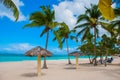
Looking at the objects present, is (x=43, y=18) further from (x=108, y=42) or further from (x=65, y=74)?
(x=108, y=42)

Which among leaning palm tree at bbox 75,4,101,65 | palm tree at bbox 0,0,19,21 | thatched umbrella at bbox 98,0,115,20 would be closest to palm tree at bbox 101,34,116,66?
leaning palm tree at bbox 75,4,101,65

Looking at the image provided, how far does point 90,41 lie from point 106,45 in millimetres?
6172

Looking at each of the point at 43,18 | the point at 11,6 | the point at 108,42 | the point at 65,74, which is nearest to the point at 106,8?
the point at 11,6

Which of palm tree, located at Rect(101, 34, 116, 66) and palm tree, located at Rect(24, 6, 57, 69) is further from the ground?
palm tree, located at Rect(24, 6, 57, 69)

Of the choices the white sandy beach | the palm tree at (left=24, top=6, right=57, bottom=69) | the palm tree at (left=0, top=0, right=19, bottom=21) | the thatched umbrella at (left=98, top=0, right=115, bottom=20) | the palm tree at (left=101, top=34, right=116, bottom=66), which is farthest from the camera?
the palm tree at (left=101, top=34, right=116, bottom=66)

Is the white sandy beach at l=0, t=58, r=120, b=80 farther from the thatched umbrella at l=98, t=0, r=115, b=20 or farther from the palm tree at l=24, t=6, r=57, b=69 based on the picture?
the thatched umbrella at l=98, t=0, r=115, b=20

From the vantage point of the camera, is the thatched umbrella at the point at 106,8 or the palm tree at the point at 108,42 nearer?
the thatched umbrella at the point at 106,8

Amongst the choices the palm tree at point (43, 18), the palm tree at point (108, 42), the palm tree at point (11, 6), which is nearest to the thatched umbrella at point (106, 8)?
the palm tree at point (11, 6)

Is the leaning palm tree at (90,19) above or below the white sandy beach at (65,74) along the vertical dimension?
above

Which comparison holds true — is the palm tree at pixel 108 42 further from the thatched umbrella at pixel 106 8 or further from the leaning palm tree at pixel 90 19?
the thatched umbrella at pixel 106 8

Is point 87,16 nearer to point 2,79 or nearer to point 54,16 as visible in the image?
point 54,16

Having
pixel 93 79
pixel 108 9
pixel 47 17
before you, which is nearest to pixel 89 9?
pixel 47 17

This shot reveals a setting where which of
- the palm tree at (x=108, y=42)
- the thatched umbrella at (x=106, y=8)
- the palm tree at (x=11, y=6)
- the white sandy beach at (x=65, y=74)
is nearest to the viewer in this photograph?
the thatched umbrella at (x=106, y=8)

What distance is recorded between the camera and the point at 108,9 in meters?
1.93
